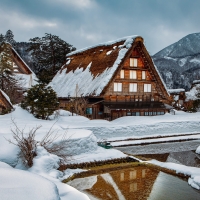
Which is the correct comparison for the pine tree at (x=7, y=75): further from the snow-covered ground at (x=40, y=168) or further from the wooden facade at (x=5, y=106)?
the snow-covered ground at (x=40, y=168)

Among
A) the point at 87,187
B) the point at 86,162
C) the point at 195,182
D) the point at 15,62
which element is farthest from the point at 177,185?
the point at 15,62

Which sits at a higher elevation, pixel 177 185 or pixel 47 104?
pixel 47 104

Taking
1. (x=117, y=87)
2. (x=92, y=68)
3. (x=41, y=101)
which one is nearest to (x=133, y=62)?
(x=117, y=87)

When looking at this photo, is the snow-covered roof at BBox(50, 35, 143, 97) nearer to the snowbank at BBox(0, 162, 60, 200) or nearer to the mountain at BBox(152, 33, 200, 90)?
the snowbank at BBox(0, 162, 60, 200)

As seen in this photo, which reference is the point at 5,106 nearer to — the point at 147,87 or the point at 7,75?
the point at 7,75

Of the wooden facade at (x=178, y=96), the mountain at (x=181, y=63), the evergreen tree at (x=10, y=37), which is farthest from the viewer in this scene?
the mountain at (x=181, y=63)

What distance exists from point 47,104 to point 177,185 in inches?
478

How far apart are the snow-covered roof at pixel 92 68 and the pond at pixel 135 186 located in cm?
1153

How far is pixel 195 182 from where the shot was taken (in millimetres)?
8781

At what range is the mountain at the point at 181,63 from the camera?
5694 cm

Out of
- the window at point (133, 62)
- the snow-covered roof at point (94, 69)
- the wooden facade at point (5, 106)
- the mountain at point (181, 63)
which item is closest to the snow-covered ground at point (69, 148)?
the wooden facade at point (5, 106)

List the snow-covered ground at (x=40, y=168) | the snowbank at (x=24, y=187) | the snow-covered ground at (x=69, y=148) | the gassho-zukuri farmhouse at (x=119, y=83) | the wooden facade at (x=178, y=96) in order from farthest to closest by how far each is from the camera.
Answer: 1. the wooden facade at (x=178, y=96)
2. the gassho-zukuri farmhouse at (x=119, y=83)
3. the snow-covered ground at (x=69, y=148)
4. the snow-covered ground at (x=40, y=168)
5. the snowbank at (x=24, y=187)

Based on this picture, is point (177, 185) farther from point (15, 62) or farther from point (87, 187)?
point (15, 62)

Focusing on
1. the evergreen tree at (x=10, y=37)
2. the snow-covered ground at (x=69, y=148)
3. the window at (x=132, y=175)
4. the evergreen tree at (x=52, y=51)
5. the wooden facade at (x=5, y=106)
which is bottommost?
the window at (x=132, y=175)
